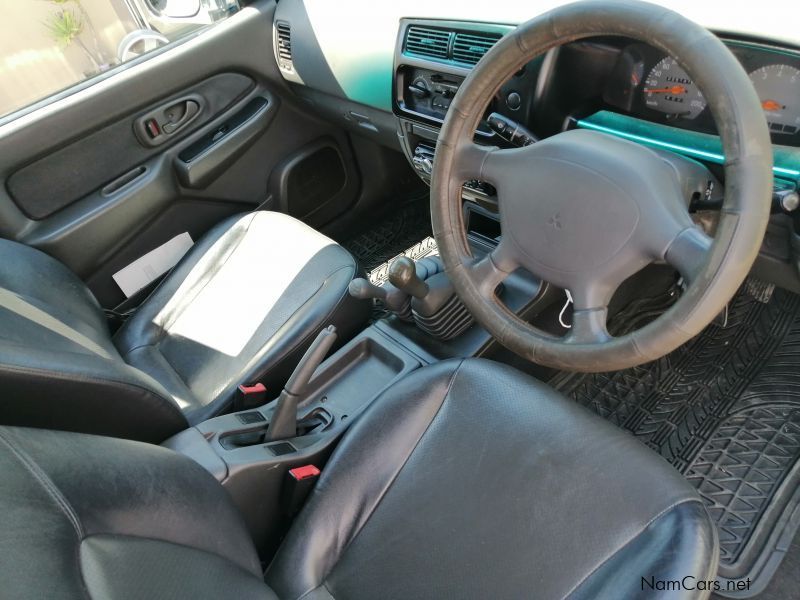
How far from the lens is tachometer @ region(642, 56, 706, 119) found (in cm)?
97

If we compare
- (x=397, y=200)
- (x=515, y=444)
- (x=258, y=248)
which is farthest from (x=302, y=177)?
(x=515, y=444)

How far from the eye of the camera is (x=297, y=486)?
39.5 inches

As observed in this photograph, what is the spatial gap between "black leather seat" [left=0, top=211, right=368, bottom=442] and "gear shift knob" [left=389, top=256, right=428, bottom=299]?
0.21 meters

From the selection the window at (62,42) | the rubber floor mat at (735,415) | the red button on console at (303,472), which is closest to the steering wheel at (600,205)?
the red button on console at (303,472)

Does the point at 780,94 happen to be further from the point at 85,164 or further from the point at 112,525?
the point at 85,164

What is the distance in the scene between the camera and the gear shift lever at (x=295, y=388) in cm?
108

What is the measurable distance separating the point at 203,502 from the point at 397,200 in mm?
1626

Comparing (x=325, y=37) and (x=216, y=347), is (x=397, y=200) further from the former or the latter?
(x=216, y=347)

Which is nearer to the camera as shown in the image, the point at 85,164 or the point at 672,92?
the point at 672,92

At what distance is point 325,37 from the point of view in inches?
65.7

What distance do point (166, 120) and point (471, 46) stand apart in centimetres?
95

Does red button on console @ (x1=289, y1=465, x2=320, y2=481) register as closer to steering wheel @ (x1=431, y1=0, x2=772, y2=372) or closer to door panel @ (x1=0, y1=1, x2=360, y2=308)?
steering wheel @ (x1=431, y1=0, x2=772, y2=372)

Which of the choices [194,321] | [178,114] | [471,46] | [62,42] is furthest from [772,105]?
[62,42]

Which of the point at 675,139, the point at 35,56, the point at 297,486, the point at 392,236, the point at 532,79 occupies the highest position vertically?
the point at 35,56
